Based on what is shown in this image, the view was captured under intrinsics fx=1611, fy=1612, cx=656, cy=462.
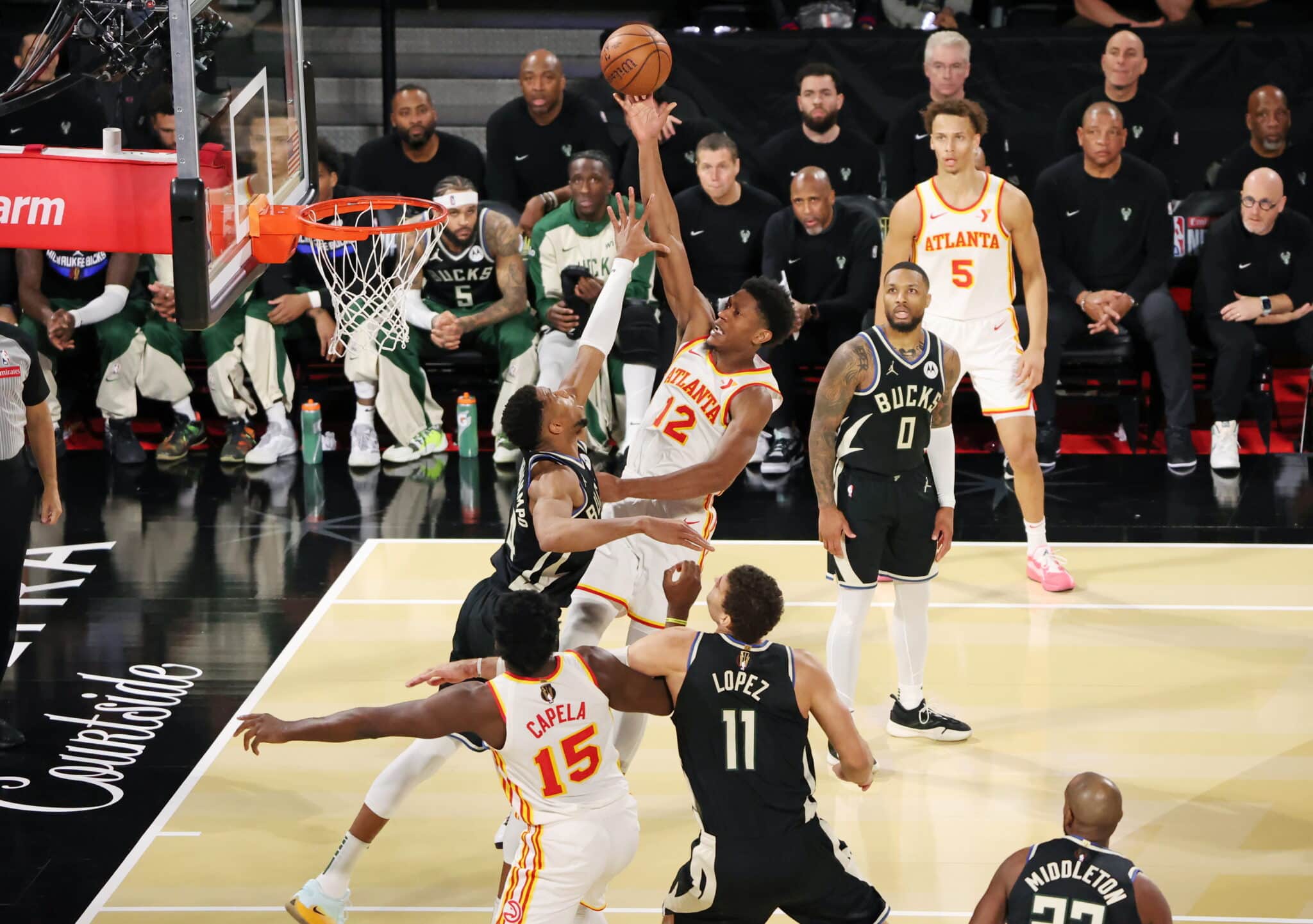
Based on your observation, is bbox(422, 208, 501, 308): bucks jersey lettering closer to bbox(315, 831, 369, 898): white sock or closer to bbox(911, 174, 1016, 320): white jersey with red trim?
bbox(911, 174, 1016, 320): white jersey with red trim

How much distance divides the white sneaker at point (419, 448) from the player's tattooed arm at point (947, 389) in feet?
14.9

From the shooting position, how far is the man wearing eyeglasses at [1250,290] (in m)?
9.27


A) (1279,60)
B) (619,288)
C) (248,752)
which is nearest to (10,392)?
(248,752)

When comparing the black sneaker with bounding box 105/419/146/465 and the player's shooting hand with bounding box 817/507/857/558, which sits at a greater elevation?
the black sneaker with bounding box 105/419/146/465

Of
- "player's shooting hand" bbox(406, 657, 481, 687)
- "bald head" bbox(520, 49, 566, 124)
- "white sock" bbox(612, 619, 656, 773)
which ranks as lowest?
"white sock" bbox(612, 619, 656, 773)

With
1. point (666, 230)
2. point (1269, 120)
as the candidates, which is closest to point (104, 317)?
point (666, 230)

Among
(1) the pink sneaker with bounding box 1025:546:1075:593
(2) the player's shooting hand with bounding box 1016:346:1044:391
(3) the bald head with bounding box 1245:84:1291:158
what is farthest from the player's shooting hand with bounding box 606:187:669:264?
(3) the bald head with bounding box 1245:84:1291:158

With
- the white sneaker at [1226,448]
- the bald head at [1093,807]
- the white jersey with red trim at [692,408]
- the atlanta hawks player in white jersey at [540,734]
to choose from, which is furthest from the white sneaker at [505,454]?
the bald head at [1093,807]

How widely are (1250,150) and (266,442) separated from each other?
20.9 ft

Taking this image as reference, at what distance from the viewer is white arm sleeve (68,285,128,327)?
947cm

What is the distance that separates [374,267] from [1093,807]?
6.01m

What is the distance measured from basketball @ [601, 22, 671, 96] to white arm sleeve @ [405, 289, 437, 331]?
279cm

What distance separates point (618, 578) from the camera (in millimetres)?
5281

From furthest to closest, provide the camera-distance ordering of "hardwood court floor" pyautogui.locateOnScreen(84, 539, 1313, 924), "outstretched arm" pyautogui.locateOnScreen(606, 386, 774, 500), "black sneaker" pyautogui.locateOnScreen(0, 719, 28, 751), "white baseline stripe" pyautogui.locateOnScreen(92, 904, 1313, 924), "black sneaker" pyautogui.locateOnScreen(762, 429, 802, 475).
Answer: "black sneaker" pyautogui.locateOnScreen(762, 429, 802, 475)
"black sneaker" pyautogui.locateOnScreen(0, 719, 28, 751)
"outstretched arm" pyautogui.locateOnScreen(606, 386, 774, 500)
"hardwood court floor" pyautogui.locateOnScreen(84, 539, 1313, 924)
"white baseline stripe" pyautogui.locateOnScreen(92, 904, 1313, 924)
